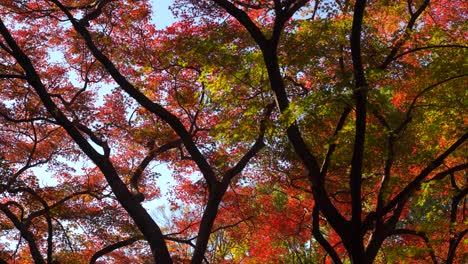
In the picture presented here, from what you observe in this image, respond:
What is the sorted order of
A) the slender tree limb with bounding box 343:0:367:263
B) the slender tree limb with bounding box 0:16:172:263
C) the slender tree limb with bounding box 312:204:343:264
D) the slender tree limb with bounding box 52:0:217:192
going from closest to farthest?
the slender tree limb with bounding box 343:0:367:263 < the slender tree limb with bounding box 0:16:172:263 < the slender tree limb with bounding box 312:204:343:264 < the slender tree limb with bounding box 52:0:217:192

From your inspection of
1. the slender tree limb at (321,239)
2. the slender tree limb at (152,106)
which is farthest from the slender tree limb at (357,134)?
the slender tree limb at (152,106)

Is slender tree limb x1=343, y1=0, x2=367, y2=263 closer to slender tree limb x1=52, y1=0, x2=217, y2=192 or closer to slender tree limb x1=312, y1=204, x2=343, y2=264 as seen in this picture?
slender tree limb x1=312, y1=204, x2=343, y2=264

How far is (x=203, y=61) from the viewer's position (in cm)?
880

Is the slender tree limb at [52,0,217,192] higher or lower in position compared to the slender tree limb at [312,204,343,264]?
higher

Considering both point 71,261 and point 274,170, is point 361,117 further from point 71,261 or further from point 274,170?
point 71,261

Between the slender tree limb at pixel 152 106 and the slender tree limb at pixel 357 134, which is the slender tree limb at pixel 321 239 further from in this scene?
the slender tree limb at pixel 152 106

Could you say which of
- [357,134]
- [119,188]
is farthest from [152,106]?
[357,134]

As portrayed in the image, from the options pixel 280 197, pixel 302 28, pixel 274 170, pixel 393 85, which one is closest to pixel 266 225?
pixel 280 197

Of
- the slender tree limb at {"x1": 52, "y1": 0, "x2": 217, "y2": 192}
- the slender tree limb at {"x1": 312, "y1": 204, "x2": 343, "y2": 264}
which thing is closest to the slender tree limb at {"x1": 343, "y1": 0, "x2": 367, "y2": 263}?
the slender tree limb at {"x1": 312, "y1": 204, "x2": 343, "y2": 264}

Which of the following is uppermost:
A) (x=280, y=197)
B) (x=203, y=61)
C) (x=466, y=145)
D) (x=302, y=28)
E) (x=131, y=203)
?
(x=280, y=197)

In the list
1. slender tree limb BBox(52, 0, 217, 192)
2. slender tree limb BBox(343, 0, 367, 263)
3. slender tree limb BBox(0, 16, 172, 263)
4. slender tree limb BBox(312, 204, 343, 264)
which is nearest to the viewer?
slender tree limb BBox(343, 0, 367, 263)

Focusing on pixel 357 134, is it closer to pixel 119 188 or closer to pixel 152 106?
pixel 152 106

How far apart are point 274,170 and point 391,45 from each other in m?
5.21

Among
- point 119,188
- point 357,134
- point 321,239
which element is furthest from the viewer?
point 321,239
